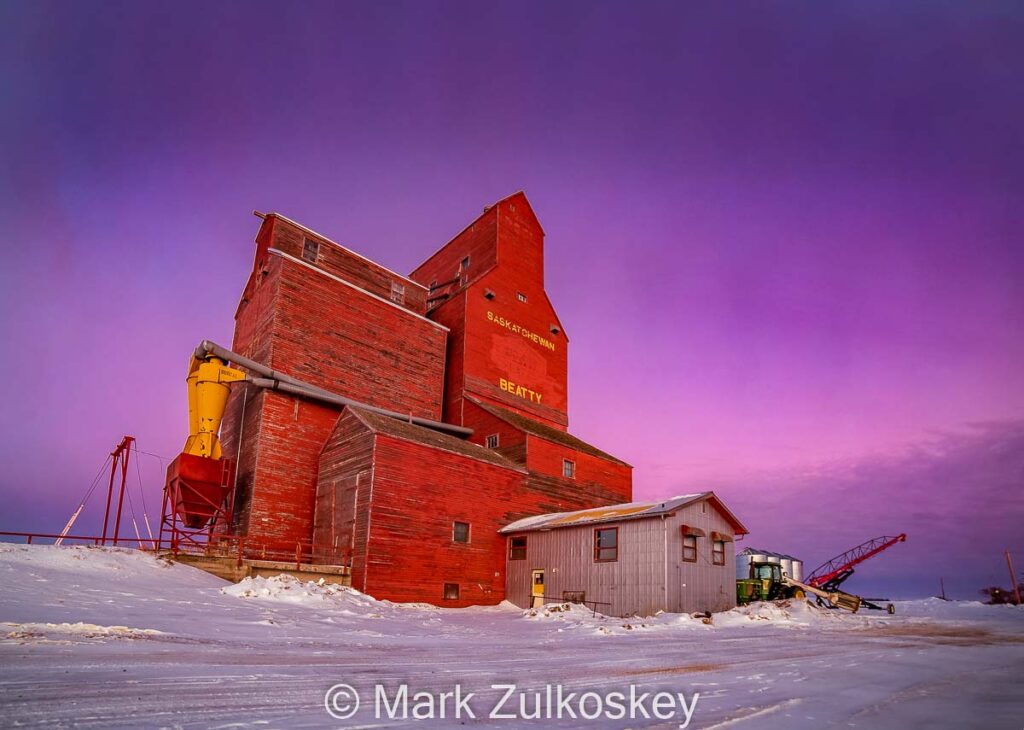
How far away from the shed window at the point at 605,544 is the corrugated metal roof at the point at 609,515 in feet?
1.63

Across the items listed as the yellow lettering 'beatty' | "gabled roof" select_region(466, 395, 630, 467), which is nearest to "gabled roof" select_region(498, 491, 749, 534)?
"gabled roof" select_region(466, 395, 630, 467)

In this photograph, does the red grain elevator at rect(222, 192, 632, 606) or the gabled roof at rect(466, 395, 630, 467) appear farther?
the gabled roof at rect(466, 395, 630, 467)

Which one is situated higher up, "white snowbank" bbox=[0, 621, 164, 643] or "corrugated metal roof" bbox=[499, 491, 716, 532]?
"corrugated metal roof" bbox=[499, 491, 716, 532]

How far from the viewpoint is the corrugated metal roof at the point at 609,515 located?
24.0 metres

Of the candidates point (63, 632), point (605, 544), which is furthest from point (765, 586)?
point (63, 632)

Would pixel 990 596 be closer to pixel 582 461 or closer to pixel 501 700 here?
pixel 582 461

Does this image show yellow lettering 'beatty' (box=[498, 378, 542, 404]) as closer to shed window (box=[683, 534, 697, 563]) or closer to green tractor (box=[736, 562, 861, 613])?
green tractor (box=[736, 562, 861, 613])

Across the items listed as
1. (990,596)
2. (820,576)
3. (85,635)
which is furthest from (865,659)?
(990,596)

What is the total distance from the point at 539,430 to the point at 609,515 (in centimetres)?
963

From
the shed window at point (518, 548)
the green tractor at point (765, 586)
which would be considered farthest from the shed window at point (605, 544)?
the green tractor at point (765, 586)

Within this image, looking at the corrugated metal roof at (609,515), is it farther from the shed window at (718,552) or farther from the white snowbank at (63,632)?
the white snowbank at (63,632)

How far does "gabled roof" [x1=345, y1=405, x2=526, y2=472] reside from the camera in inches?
1018

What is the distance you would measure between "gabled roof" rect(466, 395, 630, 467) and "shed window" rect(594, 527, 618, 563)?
8289 mm

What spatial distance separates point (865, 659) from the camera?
37.9 feet
